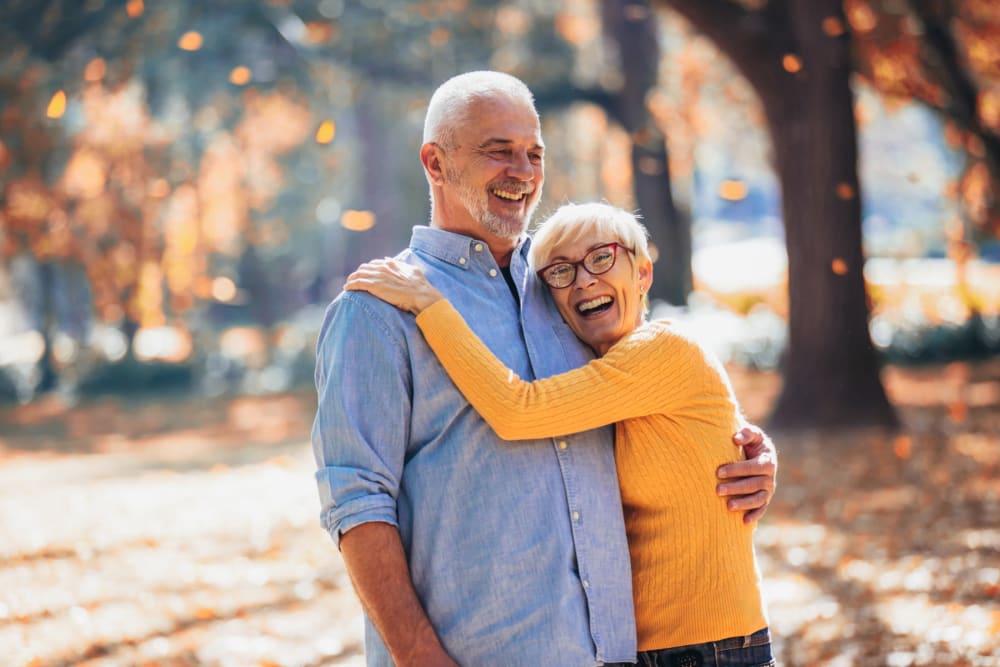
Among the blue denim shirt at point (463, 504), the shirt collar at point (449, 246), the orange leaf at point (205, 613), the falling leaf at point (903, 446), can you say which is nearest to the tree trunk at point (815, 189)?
the falling leaf at point (903, 446)

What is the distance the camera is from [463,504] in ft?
8.55

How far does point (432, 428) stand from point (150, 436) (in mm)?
14935

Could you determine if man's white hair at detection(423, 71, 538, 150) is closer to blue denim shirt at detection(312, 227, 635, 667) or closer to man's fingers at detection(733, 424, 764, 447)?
blue denim shirt at detection(312, 227, 635, 667)

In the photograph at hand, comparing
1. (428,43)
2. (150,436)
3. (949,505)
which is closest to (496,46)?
(428,43)

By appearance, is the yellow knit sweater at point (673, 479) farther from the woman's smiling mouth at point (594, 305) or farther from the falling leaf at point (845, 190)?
the falling leaf at point (845, 190)

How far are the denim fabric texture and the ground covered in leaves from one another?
3177mm

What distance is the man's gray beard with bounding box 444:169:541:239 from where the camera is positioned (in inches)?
112

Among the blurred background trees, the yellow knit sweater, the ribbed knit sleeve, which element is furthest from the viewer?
the blurred background trees

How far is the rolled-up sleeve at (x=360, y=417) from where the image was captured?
2.52 meters

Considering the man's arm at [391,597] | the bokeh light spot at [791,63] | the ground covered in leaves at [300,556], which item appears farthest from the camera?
the bokeh light spot at [791,63]

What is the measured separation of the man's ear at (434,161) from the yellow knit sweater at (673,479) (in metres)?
0.42

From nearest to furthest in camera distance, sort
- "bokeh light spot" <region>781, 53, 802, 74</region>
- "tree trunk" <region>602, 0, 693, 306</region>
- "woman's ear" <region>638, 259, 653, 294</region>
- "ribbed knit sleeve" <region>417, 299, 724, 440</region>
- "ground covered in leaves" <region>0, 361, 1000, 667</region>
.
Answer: "ribbed knit sleeve" <region>417, 299, 724, 440</region> → "woman's ear" <region>638, 259, 653, 294</region> → "ground covered in leaves" <region>0, 361, 1000, 667</region> → "bokeh light spot" <region>781, 53, 802, 74</region> → "tree trunk" <region>602, 0, 693, 306</region>

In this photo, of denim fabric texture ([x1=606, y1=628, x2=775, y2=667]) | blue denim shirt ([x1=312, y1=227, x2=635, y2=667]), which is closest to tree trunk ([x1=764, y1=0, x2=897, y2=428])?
denim fabric texture ([x1=606, y1=628, x2=775, y2=667])

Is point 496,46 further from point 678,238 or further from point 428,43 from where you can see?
point 678,238
